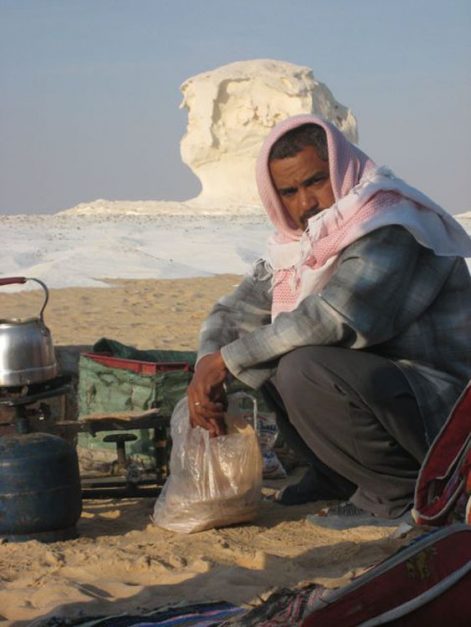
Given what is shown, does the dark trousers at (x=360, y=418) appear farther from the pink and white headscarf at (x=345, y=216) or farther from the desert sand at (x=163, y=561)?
the pink and white headscarf at (x=345, y=216)

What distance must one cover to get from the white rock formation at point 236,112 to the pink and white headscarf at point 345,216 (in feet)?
160

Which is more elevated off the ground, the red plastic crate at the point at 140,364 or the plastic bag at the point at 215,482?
the red plastic crate at the point at 140,364

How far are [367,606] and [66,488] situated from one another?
77.0 inches

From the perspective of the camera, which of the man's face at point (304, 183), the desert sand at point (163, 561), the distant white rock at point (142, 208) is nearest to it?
the desert sand at point (163, 561)

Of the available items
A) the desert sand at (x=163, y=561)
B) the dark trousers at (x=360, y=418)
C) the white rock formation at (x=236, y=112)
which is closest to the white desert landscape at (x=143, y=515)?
the desert sand at (x=163, y=561)

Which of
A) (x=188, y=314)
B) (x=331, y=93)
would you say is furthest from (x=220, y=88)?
(x=188, y=314)

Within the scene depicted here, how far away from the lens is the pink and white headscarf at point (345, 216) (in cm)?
379

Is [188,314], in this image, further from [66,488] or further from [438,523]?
[438,523]

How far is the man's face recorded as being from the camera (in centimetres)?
407

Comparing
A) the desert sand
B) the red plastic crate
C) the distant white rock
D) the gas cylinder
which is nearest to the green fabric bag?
the red plastic crate

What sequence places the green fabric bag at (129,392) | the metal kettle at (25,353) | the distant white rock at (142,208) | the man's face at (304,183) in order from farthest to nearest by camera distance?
the distant white rock at (142,208)
the green fabric bag at (129,392)
the metal kettle at (25,353)
the man's face at (304,183)

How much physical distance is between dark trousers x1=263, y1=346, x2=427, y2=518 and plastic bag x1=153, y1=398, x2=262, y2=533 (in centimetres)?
21

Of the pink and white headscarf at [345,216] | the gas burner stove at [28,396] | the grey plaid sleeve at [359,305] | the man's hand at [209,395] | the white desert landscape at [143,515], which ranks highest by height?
the pink and white headscarf at [345,216]

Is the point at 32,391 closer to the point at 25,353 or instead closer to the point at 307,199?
the point at 25,353
